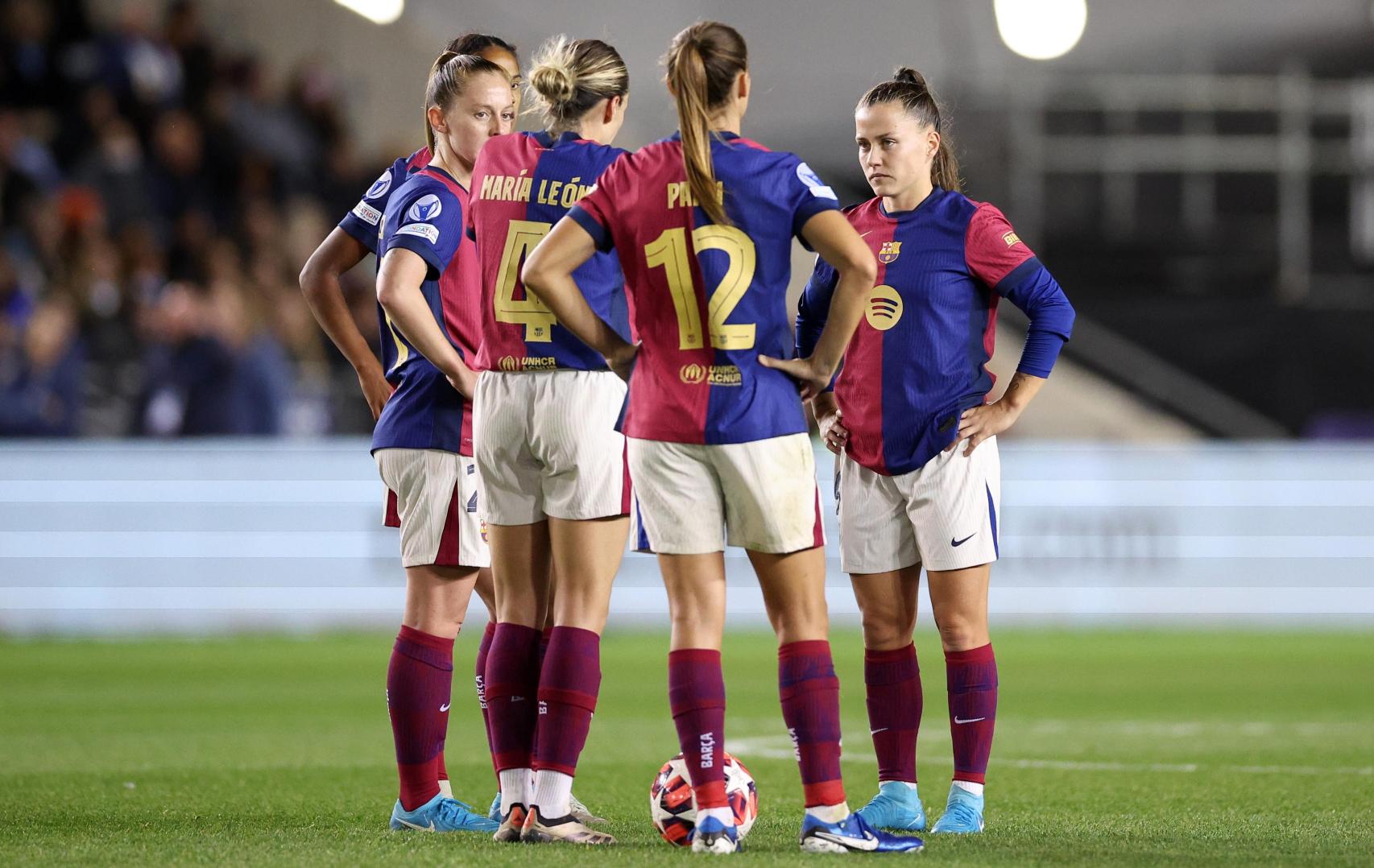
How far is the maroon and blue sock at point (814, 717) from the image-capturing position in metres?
4.30

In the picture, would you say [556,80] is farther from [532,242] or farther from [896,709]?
[896,709]

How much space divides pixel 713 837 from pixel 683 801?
46cm

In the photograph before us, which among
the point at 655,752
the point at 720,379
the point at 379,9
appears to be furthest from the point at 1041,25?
the point at 720,379

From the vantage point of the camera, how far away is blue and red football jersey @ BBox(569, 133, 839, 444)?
430 centimetres

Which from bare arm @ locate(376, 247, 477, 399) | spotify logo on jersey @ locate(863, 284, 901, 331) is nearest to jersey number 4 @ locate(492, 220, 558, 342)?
bare arm @ locate(376, 247, 477, 399)

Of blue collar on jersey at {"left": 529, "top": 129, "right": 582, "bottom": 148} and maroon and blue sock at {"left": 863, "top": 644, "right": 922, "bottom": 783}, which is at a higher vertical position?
blue collar on jersey at {"left": 529, "top": 129, "right": 582, "bottom": 148}

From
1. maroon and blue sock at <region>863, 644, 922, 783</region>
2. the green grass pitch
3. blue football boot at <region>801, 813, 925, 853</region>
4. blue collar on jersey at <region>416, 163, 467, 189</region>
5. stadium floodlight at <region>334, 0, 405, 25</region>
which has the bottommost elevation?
the green grass pitch

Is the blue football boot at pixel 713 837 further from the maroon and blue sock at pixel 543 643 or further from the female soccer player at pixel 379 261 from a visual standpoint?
the female soccer player at pixel 379 261

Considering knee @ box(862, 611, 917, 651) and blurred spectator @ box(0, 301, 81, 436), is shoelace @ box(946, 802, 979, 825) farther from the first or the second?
blurred spectator @ box(0, 301, 81, 436)

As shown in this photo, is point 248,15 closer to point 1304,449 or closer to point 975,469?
point 1304,449

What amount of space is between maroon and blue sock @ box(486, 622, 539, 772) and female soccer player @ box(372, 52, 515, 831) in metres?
0.28

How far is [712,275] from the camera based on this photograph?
4309 millimetres

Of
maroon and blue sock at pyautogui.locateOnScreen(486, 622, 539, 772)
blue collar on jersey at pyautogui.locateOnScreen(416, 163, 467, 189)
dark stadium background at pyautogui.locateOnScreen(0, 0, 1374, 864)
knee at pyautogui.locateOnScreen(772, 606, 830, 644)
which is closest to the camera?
knee at pyautogui.locateOnScreen(772, 606, 830, 644)

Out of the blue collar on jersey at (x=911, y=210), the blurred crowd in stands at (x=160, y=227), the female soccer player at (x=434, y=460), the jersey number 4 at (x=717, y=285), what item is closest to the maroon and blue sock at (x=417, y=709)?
the female soccer player at (x=434, y=460)
